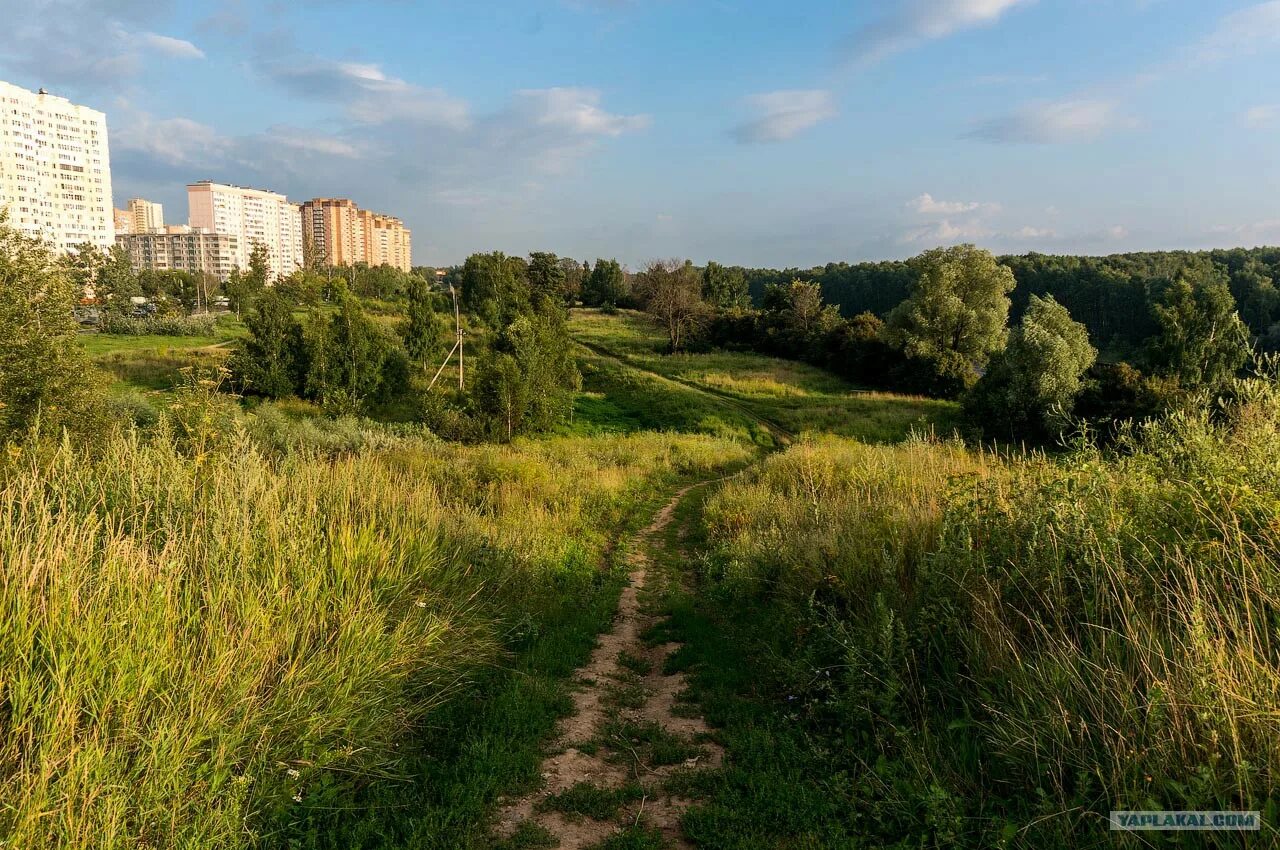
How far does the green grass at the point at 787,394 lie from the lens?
1140 inches

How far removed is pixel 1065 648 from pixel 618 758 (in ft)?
10.2

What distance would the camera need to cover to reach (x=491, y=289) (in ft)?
165

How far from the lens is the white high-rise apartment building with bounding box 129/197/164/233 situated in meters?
163

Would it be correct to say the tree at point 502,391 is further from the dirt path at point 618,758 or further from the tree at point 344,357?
the dirt path at point 618,758

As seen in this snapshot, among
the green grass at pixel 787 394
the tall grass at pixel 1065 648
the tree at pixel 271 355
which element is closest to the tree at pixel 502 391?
the tree at pixel 271 355

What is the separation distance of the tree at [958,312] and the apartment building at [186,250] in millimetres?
130051

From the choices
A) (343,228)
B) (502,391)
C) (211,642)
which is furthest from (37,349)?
(343,228)

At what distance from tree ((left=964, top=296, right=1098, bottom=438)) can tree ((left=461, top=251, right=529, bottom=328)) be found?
885 inches

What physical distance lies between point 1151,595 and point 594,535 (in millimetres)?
8587

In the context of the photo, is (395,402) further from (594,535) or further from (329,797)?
(329,797)

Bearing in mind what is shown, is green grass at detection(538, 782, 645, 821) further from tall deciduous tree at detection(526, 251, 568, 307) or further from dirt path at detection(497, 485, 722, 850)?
tall deciduous tree at detection(526, 251, 568, 307)

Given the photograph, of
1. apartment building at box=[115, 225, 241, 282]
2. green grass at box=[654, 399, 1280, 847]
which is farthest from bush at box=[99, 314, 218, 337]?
apartment building at box=[115, 225, 241, 282]

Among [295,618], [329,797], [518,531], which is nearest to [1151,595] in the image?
[329,797]

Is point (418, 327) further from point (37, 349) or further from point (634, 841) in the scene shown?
point (634, 841)
